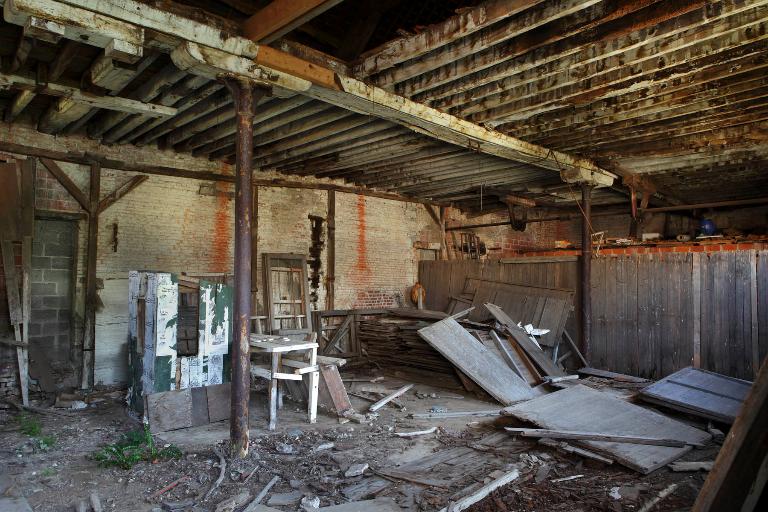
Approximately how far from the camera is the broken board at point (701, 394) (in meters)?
5.55

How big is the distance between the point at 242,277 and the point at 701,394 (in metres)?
5.40

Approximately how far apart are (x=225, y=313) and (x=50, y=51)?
319 cm

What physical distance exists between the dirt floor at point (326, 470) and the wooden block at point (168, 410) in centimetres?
12

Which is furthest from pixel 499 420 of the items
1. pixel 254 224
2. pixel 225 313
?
pixel 254 224

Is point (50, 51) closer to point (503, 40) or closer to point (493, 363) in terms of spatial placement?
point (503, 40)

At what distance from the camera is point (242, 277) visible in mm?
4645

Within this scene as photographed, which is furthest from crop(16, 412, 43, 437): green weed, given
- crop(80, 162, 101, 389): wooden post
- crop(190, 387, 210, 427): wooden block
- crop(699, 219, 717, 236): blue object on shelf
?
crop(699, 219, 717, 236): blue object on shelf

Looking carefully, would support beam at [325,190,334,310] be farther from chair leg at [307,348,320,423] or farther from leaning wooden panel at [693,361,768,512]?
leaning wooden panel at [693,361,768,512]

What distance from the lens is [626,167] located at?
8.80 meters

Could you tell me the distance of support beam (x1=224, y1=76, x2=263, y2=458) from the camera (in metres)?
4.61

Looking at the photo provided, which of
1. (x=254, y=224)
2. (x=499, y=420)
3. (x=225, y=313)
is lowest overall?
(x=499, y=420)

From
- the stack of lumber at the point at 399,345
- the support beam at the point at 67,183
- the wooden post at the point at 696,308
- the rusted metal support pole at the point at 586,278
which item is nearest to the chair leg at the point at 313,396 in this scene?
the stack of lumber at the point at 399,345

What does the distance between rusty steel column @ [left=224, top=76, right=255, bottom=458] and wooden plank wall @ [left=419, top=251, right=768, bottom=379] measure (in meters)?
6.21

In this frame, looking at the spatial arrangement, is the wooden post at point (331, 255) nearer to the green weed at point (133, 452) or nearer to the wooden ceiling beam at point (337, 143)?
the wooden ceiling beam at point (337, 143)
